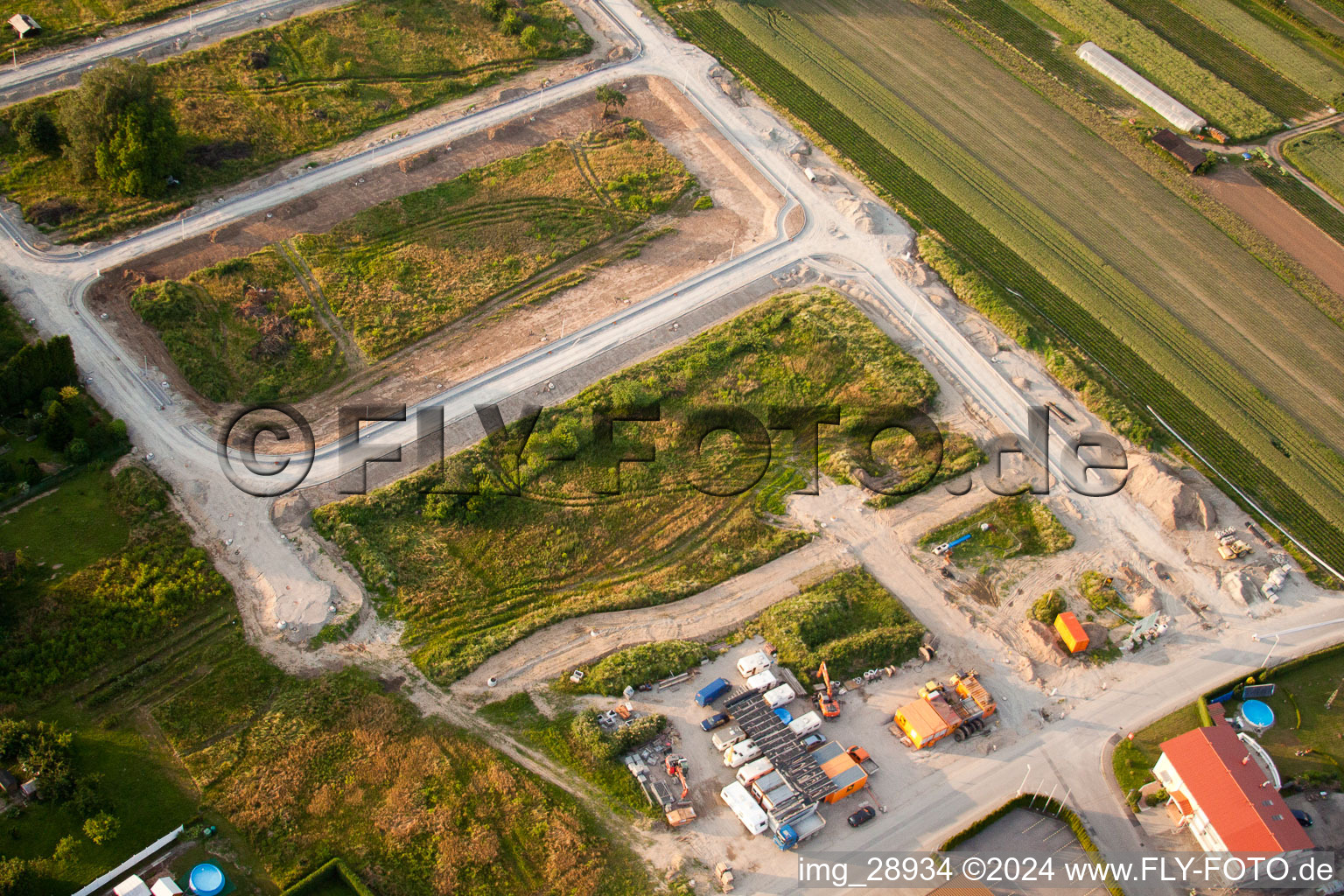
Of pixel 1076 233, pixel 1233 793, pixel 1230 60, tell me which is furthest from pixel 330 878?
pixel 1230 60

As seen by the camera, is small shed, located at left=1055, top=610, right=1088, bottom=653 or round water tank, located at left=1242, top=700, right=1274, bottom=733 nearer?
round water tank, located at left=1242, top=700, right=1274, bottom=733

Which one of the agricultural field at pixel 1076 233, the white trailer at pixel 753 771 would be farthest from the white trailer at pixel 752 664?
the agricultural field at pixel 1076 233

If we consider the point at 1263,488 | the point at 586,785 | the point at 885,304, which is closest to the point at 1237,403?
the point at 1263,488

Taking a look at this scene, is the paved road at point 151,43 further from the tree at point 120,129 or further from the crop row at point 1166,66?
the crop row at point 1166,66

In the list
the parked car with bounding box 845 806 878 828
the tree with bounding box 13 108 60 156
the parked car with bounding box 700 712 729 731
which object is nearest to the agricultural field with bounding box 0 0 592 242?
the tree with bounding box 13 108 60 156

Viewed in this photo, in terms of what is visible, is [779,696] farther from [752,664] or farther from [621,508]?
[621,508]

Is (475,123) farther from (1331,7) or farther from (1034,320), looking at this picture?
(1331,7)

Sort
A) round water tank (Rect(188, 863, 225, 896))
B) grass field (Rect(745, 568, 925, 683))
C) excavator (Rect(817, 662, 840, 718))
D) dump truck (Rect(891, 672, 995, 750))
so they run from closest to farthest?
round water tank (Rect(188, 863, 225, 896)) < dump truck (Rect(891, 672, 995, 750)) < excavator (Rect(817, 662, 840, 718)) < grass field (Rect(745, 568, 925, 683))

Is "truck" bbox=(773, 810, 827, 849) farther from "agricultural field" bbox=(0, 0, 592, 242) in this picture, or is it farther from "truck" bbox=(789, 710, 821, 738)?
"agricultural field" bbox=(0, 0, 592, 242)
